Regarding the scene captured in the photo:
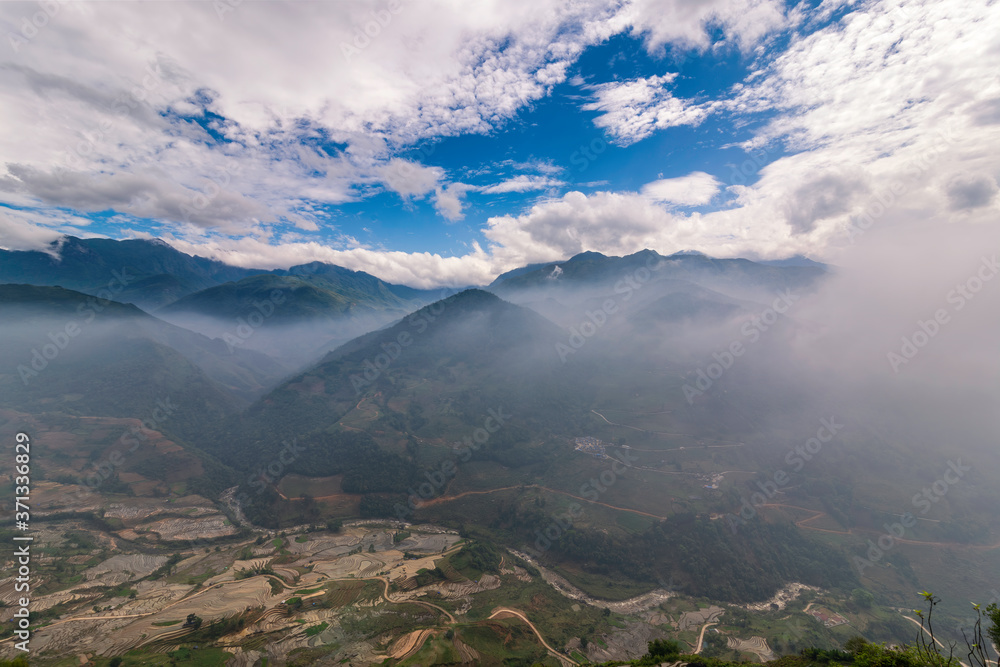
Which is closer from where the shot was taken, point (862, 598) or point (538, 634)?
point (538, 634)

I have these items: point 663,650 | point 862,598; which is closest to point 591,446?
point 862,598

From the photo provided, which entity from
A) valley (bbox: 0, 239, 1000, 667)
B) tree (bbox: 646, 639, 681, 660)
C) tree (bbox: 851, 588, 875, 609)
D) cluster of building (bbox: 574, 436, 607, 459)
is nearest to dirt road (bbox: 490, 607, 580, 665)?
valley (bbox: 0, 239, 1000, 667)

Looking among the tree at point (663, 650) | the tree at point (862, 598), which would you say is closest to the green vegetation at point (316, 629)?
the tree at point (663, 650)

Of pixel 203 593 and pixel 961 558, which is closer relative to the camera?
pixel 203 593

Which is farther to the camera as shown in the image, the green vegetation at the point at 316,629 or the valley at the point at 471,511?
the valley at the point at 471,511

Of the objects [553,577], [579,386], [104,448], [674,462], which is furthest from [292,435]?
[674,462]

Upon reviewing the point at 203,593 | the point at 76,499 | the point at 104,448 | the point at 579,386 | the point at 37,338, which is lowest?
the point at 203,593

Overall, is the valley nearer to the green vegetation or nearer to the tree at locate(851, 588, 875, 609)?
the tree at locate(851, 588, 875, 609)

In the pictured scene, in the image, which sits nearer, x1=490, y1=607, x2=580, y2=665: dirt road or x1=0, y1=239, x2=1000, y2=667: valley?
x1=490, y1=607, x2=580, y2=665: dirt road

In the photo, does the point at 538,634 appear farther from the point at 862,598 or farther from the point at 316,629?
the point at 862,598

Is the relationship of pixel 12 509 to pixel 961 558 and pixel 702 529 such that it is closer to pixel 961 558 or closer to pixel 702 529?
pixel 702 529

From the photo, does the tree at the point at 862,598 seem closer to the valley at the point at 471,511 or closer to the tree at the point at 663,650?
the valley at the point at 471,511
